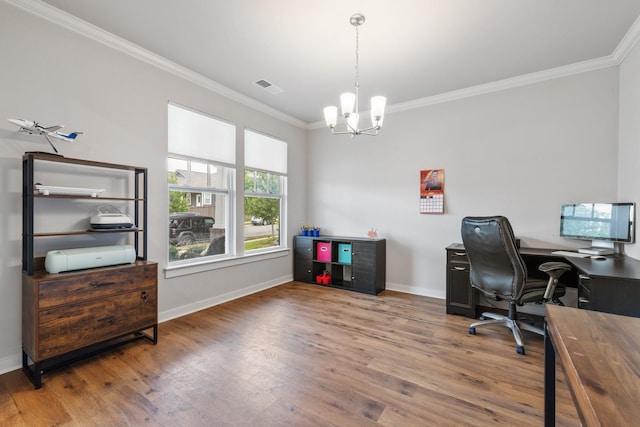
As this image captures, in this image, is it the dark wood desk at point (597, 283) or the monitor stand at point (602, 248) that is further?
the monitor stand at point (602, 248)

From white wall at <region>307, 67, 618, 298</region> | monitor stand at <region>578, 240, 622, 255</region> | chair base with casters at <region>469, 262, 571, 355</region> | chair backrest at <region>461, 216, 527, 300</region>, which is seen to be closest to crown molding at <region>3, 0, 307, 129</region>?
white wall at <region>307, 67, 618, 298</region>

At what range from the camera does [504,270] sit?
2.60m

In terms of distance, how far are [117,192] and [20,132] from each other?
0.80m

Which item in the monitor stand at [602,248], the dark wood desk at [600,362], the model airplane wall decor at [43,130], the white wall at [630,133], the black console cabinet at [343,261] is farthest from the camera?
the black console cabinet at [343,261]

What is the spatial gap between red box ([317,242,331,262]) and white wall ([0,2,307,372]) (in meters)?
1.46

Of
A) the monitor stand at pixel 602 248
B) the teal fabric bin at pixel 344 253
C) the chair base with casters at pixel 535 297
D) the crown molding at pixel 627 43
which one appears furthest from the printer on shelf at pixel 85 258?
the crown molding at pixel 627 43

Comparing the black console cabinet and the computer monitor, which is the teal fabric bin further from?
the computer monitor

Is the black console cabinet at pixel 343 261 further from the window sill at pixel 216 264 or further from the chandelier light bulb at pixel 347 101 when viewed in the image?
the chandelier light bulb at pixel 347 101

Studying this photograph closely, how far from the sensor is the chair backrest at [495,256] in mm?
2482

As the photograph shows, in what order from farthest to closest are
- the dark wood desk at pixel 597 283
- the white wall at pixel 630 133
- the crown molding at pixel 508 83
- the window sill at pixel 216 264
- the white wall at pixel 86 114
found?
the window sill at pixel 216 264 < the crown molding at pixel 508 83 < the white wall at pixel 630 133 < the white wall at pixel 86 114 < the dark wood desk at pixel 597 283

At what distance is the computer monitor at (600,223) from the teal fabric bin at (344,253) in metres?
2.65

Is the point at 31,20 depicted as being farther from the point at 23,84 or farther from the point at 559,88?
the point at 559,88

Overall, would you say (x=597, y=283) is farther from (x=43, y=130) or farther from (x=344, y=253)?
(x=43, y=130)

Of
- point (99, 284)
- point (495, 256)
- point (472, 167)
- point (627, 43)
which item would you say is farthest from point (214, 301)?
point (627, 43)
